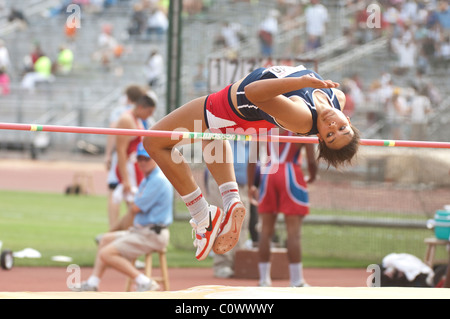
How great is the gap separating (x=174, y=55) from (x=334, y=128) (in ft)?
18.1

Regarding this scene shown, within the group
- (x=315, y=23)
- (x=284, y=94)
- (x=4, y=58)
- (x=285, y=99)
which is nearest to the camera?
(x=285, y=99)

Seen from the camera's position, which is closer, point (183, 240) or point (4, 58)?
point (183, 240)

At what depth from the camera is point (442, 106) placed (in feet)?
40.1

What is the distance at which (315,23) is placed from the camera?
11.5 metres

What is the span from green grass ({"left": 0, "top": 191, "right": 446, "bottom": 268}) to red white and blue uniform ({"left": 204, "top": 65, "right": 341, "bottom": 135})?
4.37 meters

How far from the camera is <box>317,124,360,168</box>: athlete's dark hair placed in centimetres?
542

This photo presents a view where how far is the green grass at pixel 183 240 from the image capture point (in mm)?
10469

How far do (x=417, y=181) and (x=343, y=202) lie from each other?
1.04 meters

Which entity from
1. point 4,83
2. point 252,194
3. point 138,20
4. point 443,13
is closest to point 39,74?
point 4,83

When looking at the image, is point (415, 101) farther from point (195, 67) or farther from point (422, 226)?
point (195, 67)

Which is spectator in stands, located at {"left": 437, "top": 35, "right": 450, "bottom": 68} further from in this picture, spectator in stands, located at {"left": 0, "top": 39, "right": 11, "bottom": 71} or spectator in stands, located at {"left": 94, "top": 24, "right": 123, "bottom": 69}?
spectator in stands, located at {"left": 0, "top": 39, "right": 11, "bottom": 71}

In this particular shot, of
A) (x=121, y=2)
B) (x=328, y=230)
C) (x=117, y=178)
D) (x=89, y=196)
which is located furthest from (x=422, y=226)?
(x=121, y=2)

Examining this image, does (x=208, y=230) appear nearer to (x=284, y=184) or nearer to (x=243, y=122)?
(x=243, y=122)

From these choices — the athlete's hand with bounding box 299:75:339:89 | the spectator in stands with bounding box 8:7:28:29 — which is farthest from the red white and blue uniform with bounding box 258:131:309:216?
the spectator in stands with bounding box 8:7:28:29
